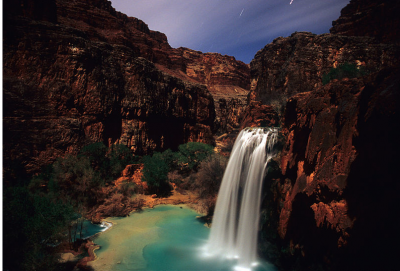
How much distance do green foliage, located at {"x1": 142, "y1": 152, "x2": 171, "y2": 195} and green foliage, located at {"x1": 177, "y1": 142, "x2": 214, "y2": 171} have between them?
3.57 m

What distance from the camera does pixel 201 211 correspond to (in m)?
18.0

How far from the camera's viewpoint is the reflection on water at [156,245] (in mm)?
10188

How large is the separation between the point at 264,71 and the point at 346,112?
41.0 m

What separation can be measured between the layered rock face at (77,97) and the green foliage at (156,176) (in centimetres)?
479

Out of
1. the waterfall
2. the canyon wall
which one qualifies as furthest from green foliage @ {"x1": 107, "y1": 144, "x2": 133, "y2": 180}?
the canyon wall

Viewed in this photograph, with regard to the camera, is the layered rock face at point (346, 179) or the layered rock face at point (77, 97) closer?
the layered rock face at point (346, 179)

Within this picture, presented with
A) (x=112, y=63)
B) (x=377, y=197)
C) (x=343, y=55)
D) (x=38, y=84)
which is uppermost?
(x=343, y=55)

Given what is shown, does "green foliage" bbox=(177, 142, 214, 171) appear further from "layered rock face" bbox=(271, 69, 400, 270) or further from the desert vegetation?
"layered rock face" bbox=(271, 69, 400, 270)

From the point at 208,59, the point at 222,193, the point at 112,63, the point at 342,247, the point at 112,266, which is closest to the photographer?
the point at 342,247

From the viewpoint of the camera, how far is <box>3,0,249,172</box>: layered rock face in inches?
707

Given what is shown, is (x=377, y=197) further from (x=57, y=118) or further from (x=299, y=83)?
(x=299, y=83)

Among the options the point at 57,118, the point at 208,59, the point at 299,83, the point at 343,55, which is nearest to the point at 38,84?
the point at 57,118

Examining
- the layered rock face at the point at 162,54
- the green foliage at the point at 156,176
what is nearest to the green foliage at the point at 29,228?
the green foliage at the point at 156,176

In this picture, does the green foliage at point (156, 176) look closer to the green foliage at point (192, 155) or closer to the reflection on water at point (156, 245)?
the green foliage at point (192, 155)
